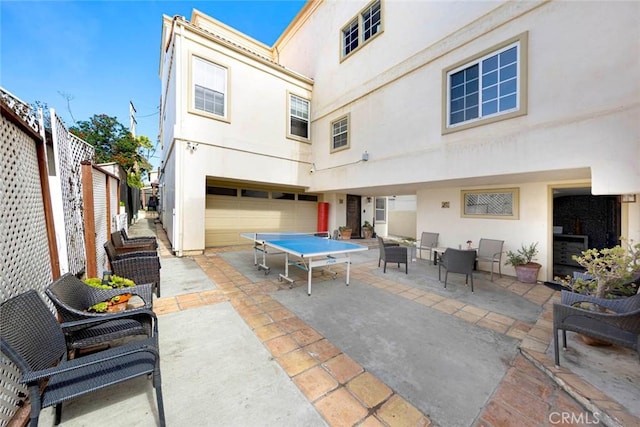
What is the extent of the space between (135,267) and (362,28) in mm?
10450

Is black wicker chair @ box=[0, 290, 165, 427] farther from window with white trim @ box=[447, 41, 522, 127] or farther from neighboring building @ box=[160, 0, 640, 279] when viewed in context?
window with white trim @ box=[447, 41, 522, 127]

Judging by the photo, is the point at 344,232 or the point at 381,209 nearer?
the point at 344,232

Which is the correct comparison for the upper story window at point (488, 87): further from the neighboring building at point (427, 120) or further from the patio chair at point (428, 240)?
the patio chair at point (428, 240)

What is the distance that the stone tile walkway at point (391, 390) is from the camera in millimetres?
2031

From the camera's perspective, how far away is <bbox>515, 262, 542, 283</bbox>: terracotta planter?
591cm

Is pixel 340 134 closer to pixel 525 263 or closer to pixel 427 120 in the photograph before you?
pixel 427 120

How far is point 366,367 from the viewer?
2670 millimetres

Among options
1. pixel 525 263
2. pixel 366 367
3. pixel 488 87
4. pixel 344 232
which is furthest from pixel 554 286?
pixel 344 232

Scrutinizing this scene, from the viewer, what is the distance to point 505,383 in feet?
8.07

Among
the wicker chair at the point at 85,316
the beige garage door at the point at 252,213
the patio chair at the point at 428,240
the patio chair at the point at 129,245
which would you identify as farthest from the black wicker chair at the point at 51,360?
the beige garage door at the point at 252,213

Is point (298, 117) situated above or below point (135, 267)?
above

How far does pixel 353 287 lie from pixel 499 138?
184 inches

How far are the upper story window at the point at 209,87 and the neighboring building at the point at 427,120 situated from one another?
42mm

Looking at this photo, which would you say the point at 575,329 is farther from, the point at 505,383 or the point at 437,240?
the point at 437,240
